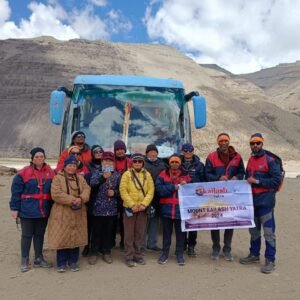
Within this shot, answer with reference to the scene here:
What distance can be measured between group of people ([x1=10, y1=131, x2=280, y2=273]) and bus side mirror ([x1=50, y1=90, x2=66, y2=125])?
1.22 meters

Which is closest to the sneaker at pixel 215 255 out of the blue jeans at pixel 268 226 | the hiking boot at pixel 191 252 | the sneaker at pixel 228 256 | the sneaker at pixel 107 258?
the sneaker at pixel 228 256

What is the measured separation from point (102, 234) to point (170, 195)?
118 centimetres

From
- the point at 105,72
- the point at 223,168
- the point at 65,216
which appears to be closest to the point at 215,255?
the point at 223,168

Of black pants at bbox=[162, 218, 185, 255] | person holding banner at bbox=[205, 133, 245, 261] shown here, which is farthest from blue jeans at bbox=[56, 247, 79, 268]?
person holding banner at bbox=[205, 133, 245, 261]

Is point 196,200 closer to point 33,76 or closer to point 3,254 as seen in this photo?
point 3,254

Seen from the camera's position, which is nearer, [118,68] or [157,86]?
[157,86]

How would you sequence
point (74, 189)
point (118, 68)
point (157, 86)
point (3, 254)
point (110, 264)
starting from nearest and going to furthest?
point (74, 189) < point (110, 264) < point (3, 254) < point (157, 86) < point (118, 68)

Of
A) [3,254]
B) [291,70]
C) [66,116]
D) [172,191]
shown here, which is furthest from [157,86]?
[291,70]

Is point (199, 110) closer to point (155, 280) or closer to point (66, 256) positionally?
point (155, 280)

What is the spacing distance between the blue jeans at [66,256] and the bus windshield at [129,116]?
2.10m

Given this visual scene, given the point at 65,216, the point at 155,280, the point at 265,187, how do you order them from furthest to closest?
the point at 265,187 → the point at 65,216 → the point at 155,280

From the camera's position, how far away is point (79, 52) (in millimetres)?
82875

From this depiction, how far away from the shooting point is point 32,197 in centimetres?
610

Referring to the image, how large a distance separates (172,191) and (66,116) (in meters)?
2.94
